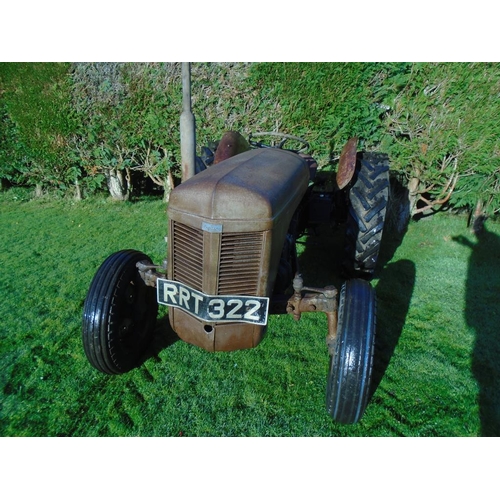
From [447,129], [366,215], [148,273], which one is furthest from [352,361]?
[447,129]

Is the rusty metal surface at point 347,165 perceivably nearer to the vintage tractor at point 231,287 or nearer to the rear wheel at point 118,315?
the vintage tractor at point 231,287

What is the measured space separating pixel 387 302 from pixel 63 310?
3.09 metres

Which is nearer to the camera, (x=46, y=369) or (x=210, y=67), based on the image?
(x=46, y=369)

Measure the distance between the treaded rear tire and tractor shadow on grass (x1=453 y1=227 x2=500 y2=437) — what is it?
3.52ft

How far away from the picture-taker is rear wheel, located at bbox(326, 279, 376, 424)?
2176mm

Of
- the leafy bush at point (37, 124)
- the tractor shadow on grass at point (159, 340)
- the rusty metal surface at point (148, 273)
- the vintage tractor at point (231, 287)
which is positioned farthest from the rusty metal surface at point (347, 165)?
the leafy bush at point (37, 124)

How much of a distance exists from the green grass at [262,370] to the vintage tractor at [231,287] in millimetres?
297

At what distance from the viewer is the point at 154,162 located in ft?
20.9

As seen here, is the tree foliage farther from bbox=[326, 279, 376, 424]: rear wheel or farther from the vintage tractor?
bbox=[326, 279, 376, 424]: rear wheel

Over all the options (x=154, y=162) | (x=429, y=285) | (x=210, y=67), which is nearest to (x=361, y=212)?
(x=429, y=285)

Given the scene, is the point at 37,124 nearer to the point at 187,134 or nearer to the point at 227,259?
the point at 187,134

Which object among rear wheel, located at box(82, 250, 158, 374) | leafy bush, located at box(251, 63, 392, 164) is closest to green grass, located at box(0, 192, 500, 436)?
rear wheel, located at box(82, 250, 158, 374)

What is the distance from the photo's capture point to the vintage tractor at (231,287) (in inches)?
82.0

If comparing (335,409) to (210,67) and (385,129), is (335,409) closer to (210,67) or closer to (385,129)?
(385,129)
